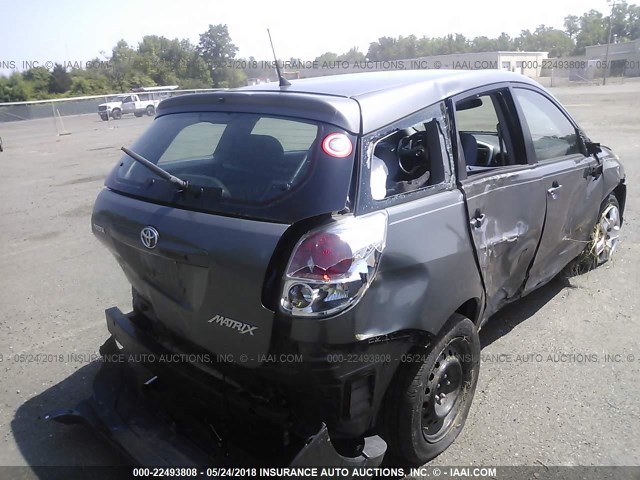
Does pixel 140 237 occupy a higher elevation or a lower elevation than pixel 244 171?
lower

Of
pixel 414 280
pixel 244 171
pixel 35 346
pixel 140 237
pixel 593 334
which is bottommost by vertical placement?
pixel 593 334

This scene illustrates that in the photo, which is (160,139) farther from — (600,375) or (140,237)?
(600,375)

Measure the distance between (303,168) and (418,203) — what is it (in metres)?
0.57

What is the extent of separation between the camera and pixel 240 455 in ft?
7.66

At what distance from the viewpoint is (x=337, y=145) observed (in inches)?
90.4

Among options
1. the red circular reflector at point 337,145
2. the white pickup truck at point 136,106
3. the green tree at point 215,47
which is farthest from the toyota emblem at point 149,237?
the green tree at point 215,47

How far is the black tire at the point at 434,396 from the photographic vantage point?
2.46 m

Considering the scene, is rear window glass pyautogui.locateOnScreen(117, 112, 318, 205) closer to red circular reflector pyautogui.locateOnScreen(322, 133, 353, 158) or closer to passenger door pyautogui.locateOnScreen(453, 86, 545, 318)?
red circular reflector pyautogui.locateOnScreen(322, 133, 353, 158)

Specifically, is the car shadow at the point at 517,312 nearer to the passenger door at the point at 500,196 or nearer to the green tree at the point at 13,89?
the passenger door at the point at 500,196

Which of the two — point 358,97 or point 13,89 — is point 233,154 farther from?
point 13,89

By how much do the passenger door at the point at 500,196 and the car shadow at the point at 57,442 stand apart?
7.01 ft

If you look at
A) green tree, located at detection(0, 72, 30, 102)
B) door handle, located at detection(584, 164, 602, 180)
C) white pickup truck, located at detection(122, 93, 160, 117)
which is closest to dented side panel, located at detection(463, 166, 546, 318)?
door handle, located at detection(584, 164, 602, 180)

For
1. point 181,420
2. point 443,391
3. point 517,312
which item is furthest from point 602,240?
point 181,420

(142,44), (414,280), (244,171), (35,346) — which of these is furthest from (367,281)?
(142,44)
